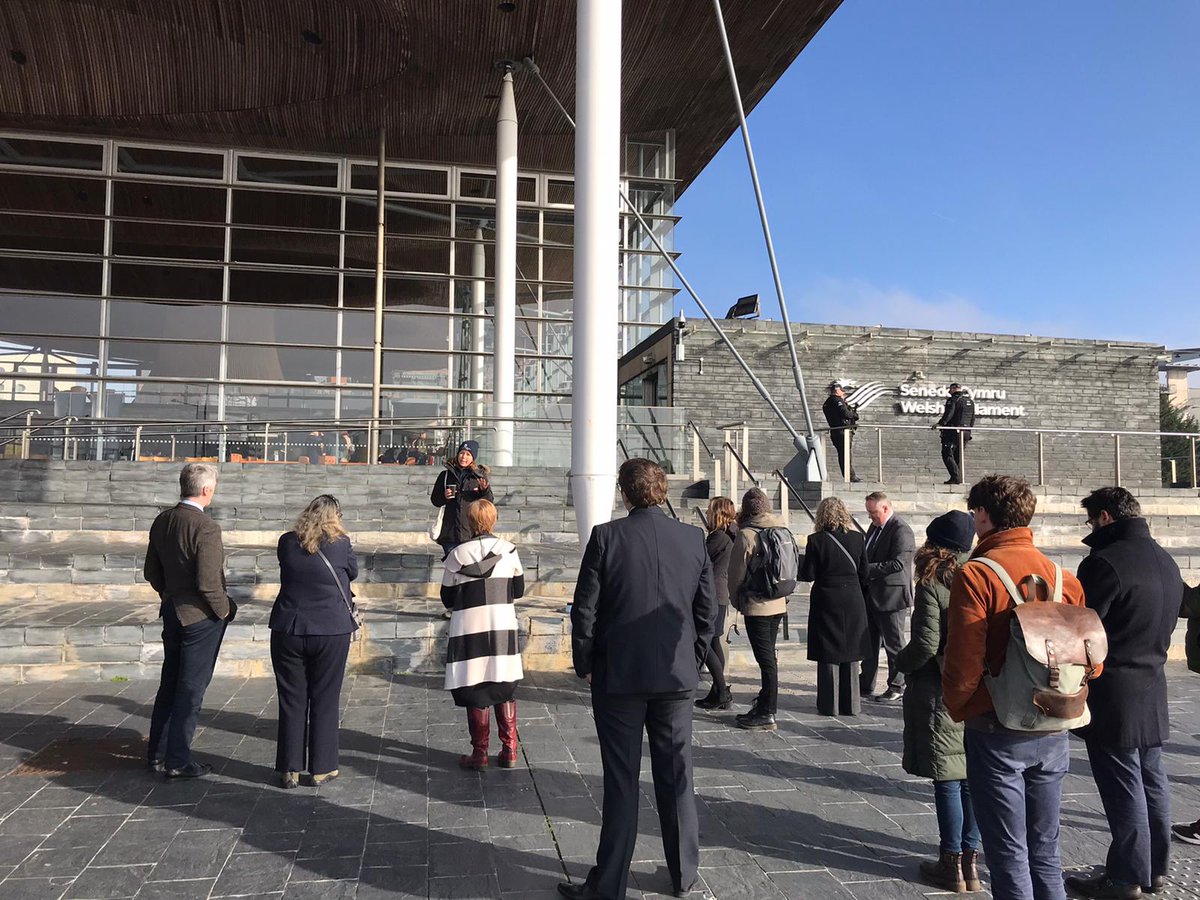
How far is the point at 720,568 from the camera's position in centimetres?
634

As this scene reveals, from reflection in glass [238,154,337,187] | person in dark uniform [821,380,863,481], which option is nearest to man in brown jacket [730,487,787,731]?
person in dark uniform [821,380,863,481]

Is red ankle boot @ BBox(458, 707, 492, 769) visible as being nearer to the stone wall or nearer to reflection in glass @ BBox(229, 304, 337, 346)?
the stone wall

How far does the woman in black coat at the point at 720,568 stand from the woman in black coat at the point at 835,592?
2.14ft

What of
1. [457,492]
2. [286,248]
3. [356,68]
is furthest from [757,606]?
[286,248]

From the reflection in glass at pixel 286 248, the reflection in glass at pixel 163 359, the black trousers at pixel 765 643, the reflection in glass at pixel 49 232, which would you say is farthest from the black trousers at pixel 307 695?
the reflection in glass at pixel 49 232

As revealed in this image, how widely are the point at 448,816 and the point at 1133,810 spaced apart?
10.2ft

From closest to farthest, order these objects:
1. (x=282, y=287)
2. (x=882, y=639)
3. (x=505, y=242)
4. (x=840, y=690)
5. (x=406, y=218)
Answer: (x=840, y=690), (x=882, y=639), (x=505, y=242), (x=282, y=287), (x=406, y=218)

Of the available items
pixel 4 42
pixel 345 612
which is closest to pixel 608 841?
pixel 345 612

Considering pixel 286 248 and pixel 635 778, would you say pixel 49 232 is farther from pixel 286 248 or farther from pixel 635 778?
pixel 635 778

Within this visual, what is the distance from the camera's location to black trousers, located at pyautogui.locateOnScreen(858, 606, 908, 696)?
6566 mm

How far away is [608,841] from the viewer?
3.29 m

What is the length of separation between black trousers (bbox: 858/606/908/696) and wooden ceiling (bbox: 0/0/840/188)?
13135mm

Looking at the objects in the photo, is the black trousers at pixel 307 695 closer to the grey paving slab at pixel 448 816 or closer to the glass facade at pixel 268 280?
the grey paving slab at pixel 448 816

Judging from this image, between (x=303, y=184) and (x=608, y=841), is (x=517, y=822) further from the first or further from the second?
(x=303, y=184)
